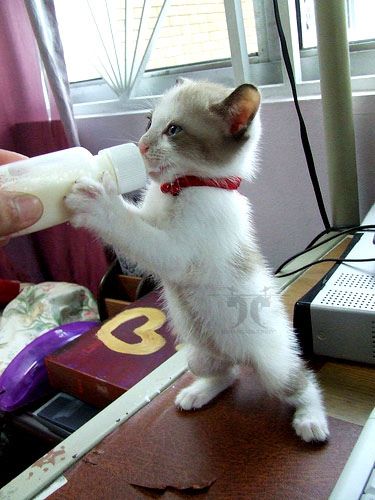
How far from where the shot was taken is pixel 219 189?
0.53m

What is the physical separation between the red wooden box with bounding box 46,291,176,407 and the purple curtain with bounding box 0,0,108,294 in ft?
1.41

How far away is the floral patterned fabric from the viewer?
1359mm

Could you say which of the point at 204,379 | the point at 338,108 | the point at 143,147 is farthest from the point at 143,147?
the point at 338,108

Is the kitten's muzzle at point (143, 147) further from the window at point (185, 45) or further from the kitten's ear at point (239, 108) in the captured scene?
the window at point (185, 45)

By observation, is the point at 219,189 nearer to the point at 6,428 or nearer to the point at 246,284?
the point at 246,284

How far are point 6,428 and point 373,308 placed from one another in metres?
0.95

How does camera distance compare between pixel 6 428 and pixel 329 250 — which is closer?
pixel 329 250

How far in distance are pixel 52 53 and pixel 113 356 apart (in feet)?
2.87

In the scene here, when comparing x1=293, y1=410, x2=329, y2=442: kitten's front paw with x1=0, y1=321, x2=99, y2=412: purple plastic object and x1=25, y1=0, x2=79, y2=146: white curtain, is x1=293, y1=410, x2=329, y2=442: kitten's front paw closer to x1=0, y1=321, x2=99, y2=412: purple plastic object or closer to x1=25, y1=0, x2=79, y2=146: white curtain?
x1=0, y1=321, x2=99, y2=412: purple plastic object

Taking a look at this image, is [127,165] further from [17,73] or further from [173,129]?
[17,73]

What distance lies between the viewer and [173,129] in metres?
0.56

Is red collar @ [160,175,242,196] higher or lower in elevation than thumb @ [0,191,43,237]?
lower

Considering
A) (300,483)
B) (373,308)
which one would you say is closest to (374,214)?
(373,308)

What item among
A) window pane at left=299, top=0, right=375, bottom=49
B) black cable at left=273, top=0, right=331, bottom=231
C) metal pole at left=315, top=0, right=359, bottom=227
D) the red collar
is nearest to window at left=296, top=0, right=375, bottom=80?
window pane at left=299, top=0, right=375, bottom=49
